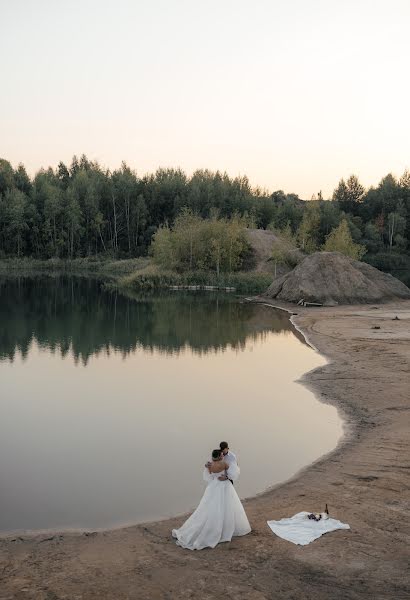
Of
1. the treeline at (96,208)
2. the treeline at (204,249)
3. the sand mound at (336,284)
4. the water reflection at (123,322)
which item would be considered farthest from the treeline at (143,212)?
the water reflection at (123,322)

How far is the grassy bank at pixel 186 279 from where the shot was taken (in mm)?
64688

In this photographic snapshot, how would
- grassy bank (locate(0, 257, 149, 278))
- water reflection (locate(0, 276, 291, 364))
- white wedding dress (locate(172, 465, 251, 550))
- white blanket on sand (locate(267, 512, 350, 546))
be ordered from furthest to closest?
grassy bank (locate(0, 257, 149, 278)) < water reflection (locate(0, 276, 291, 364)) < white blanket on sand (locate(267, 512, 350, 546)) < white wedding dress (locate(172, 465, 251, 550))

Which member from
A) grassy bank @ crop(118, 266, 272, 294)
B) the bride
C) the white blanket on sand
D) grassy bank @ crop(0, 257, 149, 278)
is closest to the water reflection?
grassy bank @ crop(118, 266, 272, 294)

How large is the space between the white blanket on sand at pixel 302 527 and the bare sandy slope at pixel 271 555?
0.51ft

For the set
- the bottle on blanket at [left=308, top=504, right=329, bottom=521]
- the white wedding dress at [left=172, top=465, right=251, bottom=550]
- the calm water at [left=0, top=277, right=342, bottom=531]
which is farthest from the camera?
the calm water at [left=0, top=277, right=342, bottom=531]

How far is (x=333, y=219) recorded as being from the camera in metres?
103

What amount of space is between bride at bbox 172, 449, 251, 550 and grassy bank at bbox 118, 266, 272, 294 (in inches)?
2110

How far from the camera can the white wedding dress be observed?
9.80 m

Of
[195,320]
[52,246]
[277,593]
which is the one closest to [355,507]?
[277,593]

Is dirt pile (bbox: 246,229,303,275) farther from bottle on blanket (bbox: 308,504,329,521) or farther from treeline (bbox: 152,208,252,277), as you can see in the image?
bottle on blanket (bbox: 308,504,329,521)

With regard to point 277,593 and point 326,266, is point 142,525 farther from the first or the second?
point 326,266

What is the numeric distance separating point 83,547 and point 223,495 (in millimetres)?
2630

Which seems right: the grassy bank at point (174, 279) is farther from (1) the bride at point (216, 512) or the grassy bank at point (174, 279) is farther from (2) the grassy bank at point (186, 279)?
(1) the bride at point (216, 512)

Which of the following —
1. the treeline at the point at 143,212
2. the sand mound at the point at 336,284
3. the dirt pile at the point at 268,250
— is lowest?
the sand mound at the point at 336,284
